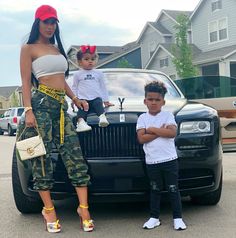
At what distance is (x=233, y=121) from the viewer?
6.27 meters

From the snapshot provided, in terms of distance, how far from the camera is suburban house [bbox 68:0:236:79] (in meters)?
27.2

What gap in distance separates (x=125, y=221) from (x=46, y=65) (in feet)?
5.24

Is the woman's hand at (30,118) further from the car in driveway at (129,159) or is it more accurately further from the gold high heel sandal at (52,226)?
the gold high heel sandal at (52,226)

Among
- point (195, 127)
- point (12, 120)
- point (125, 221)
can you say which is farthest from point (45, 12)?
point (12, 120)

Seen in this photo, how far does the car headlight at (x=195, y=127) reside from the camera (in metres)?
4.04

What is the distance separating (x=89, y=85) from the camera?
174 inches

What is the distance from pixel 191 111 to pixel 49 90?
1.29m

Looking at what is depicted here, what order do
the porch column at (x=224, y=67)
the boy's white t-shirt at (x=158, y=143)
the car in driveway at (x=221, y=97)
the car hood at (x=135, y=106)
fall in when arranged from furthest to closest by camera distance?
the porch column at (x=224, y=67) → the car in driveway at (x=221, y=97) → the car hood at (x=135, y=106) → the boy's white t-shirt at (x=158, y=143)

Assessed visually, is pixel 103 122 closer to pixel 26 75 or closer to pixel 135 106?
pixel 135 106

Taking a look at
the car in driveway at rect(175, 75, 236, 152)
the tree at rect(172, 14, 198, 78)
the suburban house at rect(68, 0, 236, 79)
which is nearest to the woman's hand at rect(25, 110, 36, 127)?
the car in driveway at rect(175, 75, 236, 152)

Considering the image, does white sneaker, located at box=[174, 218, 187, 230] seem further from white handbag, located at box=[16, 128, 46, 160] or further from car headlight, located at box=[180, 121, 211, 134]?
white handbag, located at box=[16, 128, 46, 160]

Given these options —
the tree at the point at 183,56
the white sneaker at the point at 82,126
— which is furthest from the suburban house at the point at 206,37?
the white sneaker at the point at 82,126

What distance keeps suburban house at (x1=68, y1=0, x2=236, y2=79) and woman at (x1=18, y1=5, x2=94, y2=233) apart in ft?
77.0

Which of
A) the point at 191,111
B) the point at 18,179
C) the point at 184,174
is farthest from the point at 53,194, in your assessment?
the point at 191,111
